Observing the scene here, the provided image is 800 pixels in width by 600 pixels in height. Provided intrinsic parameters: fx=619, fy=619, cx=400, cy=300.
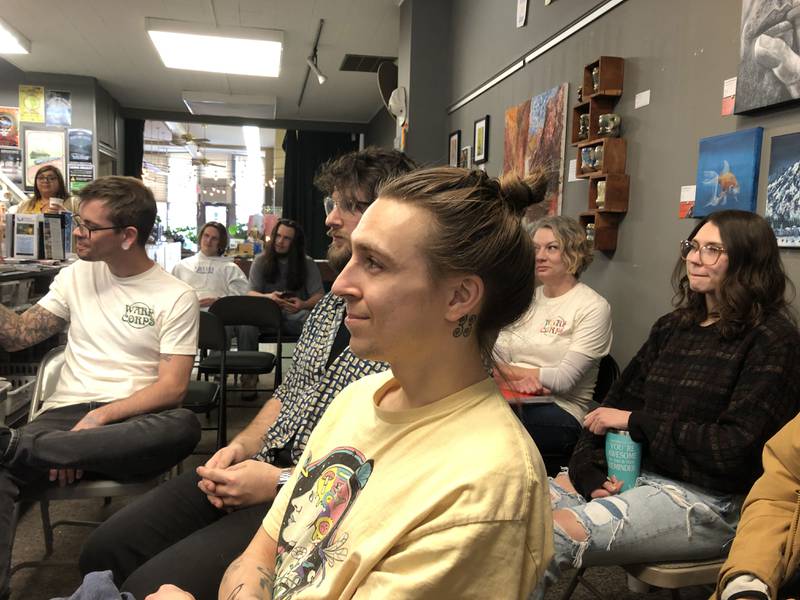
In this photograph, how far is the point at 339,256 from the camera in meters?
1.47

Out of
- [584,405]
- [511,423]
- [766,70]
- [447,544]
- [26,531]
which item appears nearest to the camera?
[447,544]

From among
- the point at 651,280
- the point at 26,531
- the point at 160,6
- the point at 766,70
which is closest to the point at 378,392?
the point at 766,70

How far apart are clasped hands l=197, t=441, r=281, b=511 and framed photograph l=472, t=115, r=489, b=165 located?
3168mm

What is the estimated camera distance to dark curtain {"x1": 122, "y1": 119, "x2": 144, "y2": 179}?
9547 mm

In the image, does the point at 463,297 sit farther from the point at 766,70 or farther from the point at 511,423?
the point at 766,70

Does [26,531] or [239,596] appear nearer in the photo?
[239,596]

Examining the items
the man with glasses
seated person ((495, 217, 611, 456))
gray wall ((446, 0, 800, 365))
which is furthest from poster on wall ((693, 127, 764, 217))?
the man with glasses

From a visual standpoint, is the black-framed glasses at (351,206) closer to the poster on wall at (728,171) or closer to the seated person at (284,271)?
the poster on wall at (728,171)

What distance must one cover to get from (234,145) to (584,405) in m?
12.6

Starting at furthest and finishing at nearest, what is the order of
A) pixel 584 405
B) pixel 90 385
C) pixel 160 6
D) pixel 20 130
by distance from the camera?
pixel 20 130
pixel 160 6
pixel 584 405
pixel 90 385

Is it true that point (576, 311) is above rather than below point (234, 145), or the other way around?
below

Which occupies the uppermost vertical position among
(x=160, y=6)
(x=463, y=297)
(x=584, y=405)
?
(x=160, y=6)

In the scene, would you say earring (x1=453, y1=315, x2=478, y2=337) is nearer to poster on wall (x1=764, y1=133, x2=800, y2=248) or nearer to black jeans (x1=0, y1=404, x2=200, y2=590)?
black jeans (x1=0, y1=404, x2=200, y2=590)

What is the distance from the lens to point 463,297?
2.87 ft
